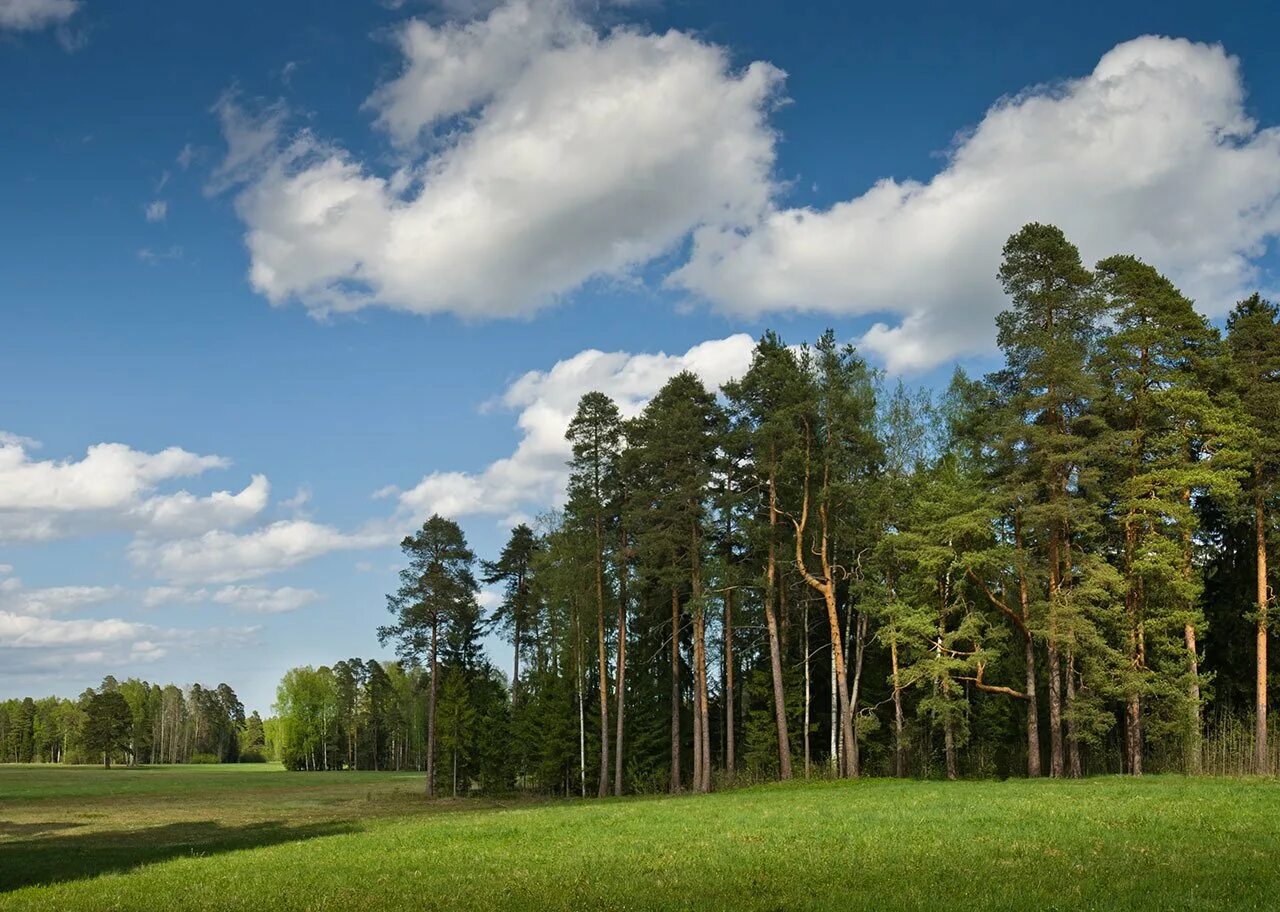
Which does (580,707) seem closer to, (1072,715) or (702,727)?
(702,727)

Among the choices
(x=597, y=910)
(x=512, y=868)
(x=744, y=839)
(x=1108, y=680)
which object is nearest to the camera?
(x=597, y=910)

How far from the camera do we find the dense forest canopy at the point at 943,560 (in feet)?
Result: 123

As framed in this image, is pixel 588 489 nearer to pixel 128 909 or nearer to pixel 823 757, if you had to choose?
pixel 823 757

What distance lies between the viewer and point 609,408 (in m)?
54.2

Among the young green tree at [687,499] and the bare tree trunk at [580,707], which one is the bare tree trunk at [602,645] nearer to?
the bare tree trunk at [580,707]

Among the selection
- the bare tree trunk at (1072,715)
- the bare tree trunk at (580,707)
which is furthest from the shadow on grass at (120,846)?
the bare tree trunk at (1072,715)

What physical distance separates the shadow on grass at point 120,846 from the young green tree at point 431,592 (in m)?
24.5

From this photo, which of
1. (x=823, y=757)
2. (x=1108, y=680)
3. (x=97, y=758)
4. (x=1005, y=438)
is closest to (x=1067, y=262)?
(x=1005, y=438)

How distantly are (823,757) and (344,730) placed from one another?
12292 centimetres

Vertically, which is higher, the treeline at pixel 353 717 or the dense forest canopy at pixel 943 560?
the dense forest canopy at pixel 943 560

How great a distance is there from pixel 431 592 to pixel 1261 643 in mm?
47055

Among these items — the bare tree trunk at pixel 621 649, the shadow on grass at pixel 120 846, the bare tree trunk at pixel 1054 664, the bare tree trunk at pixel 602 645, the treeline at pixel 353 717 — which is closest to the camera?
the shadow on grass at pixel 120 846

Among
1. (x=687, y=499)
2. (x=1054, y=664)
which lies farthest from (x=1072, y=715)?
(x=687, y=499)

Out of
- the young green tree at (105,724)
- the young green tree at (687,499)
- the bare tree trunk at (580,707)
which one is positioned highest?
the young green tree at (687,499)
